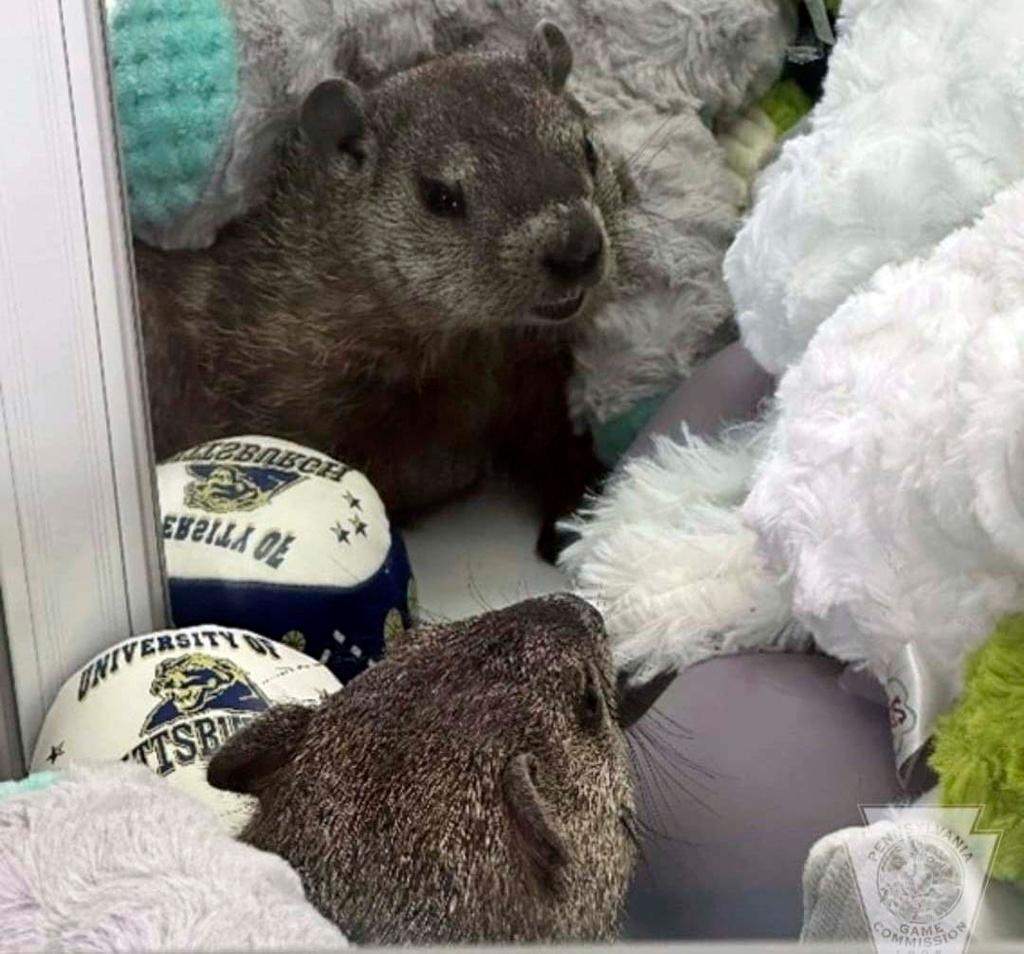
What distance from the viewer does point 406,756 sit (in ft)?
1.72

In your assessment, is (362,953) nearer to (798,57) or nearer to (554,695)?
(554,695)

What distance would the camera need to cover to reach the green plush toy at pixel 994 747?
0.48 metres

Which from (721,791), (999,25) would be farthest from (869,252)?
(721,791)

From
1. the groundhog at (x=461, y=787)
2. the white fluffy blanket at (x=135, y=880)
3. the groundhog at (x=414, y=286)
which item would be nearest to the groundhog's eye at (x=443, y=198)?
the groundhog at (x=414, y=286)

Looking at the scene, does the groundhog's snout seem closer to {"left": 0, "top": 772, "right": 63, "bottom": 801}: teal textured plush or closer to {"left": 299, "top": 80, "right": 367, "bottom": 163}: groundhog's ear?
{"left": 299, "top": 80, "right": 367, "bottom": 163}: groundhog's ear

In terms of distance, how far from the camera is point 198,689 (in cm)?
67

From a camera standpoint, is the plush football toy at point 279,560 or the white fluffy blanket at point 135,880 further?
the plush football toy at point 279,560

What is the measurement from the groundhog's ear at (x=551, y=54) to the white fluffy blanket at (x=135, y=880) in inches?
15.8

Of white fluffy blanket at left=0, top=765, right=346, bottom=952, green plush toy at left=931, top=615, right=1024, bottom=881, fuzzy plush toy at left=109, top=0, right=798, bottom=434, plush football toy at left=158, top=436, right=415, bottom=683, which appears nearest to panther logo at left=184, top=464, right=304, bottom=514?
plush football toy at left=158, top=436, right=415, bottom=683

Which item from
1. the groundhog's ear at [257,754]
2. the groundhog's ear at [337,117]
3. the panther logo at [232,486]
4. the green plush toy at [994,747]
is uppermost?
the groundhog's ear at [337,117]

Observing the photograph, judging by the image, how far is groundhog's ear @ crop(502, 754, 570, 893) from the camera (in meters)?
0.51

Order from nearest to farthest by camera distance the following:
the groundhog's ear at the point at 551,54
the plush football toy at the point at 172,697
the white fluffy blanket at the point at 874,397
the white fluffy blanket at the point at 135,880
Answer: the white fluffy blanket at the point at 135,880, the white fluffy blanket at the point at 874,397, the plush football toy at the point at 172,697, the groundhog's ear at the point at 551,54

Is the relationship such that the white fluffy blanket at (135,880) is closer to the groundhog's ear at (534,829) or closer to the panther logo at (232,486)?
the groundhog's ear at (534,829)

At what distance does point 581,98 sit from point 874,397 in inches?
10.5
